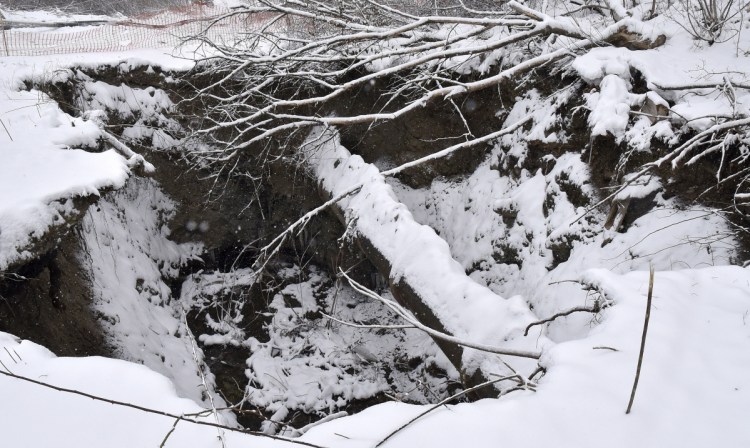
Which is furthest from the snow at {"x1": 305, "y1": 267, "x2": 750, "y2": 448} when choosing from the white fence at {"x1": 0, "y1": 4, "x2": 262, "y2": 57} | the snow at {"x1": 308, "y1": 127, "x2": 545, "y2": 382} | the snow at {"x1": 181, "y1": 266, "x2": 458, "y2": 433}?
the white fence at {"x1": 0, "y1": 4, "x2": 262, "y2": 57}

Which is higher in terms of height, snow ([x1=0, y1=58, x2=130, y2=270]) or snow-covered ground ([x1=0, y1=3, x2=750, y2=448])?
snow ([x1=0, y1=58, x2=130, y2=270])

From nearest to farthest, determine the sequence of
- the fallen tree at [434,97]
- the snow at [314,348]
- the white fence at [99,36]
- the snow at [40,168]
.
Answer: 1. the snow at [40,168]
2. the fallen tree at [434,97]
3. the snow at [314,348]
4. the white fence at [99,36]

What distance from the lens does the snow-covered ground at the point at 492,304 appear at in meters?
1.64

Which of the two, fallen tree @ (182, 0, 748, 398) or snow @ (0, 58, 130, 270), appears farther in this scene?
fallen tree @ (182, 0, 748, 398)

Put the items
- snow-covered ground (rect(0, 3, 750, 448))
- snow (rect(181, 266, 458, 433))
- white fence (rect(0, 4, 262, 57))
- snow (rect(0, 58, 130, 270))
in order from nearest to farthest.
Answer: snow-covered ground (rect(0, 3, 750, 448)) → snow (rect(0, 58, 130, 270)) → snow (rect(181, 266, 458, 433)) → white fence (rect(0, 4, 262, 57))

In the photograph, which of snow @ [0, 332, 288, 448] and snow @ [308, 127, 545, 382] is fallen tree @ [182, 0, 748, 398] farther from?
snow @ [0, 332, 288, 448]

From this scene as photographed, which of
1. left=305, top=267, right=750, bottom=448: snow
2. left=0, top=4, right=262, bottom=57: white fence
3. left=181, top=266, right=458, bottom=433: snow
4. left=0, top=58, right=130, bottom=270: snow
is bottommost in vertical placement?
left=181, top=266, right=458, bottom=433: snow

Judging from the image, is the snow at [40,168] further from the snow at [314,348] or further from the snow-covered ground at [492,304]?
the snow at [314,348]

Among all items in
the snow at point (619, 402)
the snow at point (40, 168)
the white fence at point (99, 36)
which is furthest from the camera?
the white fence at point (99, 36)

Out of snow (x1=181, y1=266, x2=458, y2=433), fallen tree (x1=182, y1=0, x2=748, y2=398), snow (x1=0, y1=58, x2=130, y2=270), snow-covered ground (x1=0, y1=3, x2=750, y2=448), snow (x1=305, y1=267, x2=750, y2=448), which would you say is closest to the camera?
snow (x1=305, y1=267, x2=750, y2=448)

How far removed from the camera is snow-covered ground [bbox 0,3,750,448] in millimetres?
1642

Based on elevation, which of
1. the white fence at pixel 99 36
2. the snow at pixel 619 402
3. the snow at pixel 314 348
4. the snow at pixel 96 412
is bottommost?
the snow at pixel 314 348

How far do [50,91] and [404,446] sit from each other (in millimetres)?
6465

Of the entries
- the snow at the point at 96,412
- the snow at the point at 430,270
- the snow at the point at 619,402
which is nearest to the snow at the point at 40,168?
the snow at the point at 96,412
